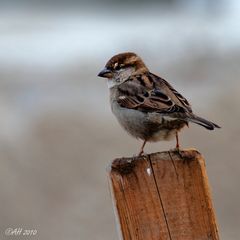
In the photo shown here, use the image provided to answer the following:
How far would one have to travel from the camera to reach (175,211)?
426 centimetres

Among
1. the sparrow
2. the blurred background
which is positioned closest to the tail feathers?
the sparrow

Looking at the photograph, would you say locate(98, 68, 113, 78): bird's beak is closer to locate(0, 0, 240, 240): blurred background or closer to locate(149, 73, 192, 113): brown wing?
locate(149, 73, 192, 113): brown wing

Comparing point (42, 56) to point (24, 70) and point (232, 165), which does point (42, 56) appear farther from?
point (232, 165)

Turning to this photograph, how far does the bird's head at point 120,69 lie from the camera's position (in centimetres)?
706

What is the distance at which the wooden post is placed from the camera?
14.0 ft

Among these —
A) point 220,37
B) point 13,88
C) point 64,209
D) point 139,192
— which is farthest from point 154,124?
point 220,37

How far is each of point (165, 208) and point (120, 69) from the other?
2.95 meters

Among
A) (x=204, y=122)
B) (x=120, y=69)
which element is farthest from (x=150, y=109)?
(x=120, y=69)

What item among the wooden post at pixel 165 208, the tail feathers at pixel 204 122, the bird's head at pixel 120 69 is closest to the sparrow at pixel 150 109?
the tail feathers at pixel 204 122

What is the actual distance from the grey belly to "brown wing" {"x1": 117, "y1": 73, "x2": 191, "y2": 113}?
47 mm

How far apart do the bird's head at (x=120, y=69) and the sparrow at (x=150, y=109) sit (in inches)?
7.4

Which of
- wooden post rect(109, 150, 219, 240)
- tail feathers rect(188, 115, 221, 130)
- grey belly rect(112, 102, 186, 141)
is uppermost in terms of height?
grey belly rect(112, 102, 186, 141)

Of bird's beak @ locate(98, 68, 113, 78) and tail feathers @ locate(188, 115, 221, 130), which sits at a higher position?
bird's beak @ locate(98, 68, 113, 78)

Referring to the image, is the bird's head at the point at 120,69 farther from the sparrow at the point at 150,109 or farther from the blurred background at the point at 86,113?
the blurred background at the point at 86,113
